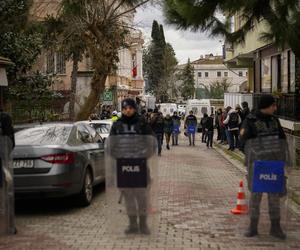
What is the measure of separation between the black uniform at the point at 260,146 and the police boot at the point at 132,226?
1.49 meters

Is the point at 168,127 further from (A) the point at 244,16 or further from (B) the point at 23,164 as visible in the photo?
(B) the point at 23,164

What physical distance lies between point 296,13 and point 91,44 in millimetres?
12928

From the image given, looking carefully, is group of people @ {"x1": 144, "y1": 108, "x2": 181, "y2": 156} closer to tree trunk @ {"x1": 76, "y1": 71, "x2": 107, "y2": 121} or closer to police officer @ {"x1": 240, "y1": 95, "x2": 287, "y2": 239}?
tree trunk @ {"x1": 76, "y1": 71, "x2": 107, "y2": 121}

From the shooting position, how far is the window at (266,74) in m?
28.2

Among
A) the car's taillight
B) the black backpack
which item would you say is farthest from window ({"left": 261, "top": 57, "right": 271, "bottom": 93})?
the car's taillight

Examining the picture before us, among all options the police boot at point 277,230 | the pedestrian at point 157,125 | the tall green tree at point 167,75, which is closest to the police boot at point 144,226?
the police boot at point 277,230

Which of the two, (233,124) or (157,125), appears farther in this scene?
(233,124)

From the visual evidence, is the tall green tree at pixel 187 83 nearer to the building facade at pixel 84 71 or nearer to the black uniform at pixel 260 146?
the building facade at pixel 84 71

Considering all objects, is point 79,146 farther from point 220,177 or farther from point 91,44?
point 91,44

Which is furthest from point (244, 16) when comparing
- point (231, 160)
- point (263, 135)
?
point (231, 160)

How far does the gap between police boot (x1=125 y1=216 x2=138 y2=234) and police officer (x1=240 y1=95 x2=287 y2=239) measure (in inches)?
58.3

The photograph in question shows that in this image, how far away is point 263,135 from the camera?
7590mm

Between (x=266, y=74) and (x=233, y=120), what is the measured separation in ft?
22.9

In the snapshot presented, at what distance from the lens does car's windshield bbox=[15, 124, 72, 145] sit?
9.78 m
